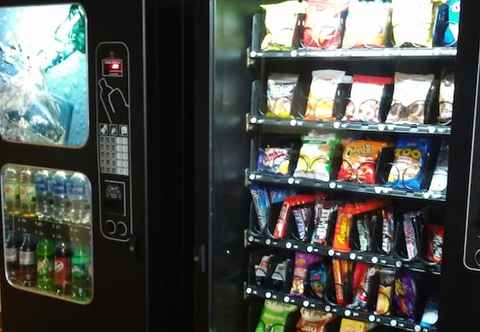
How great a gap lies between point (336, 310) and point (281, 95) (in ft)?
2.87

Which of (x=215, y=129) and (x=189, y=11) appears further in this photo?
(x=189, y=11)

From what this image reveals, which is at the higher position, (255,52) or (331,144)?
(255,52)

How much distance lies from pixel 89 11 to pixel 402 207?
4.72 feet

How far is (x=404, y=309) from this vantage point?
2135mm

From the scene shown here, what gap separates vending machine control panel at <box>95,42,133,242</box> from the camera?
2121mm

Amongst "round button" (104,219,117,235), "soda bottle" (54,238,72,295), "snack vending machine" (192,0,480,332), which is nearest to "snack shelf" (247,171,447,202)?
"snack vending machine" (192,0,480,332)

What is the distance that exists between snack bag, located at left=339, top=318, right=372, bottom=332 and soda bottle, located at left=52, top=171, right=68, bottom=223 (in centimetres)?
126

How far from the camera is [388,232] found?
7.01ft

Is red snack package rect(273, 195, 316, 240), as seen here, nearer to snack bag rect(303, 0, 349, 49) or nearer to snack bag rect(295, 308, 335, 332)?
snack bag rect(295, 308, 335, 332)

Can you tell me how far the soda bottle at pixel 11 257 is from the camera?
102 inches

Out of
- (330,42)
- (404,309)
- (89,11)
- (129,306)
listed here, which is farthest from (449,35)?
(129,306)

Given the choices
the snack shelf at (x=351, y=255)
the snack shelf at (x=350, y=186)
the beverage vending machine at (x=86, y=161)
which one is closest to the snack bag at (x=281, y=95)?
the snack shelf at (x=350, y=186)

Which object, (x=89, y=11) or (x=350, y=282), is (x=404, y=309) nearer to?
(x=350, y=282)

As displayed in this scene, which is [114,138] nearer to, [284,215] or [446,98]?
[284,215]
